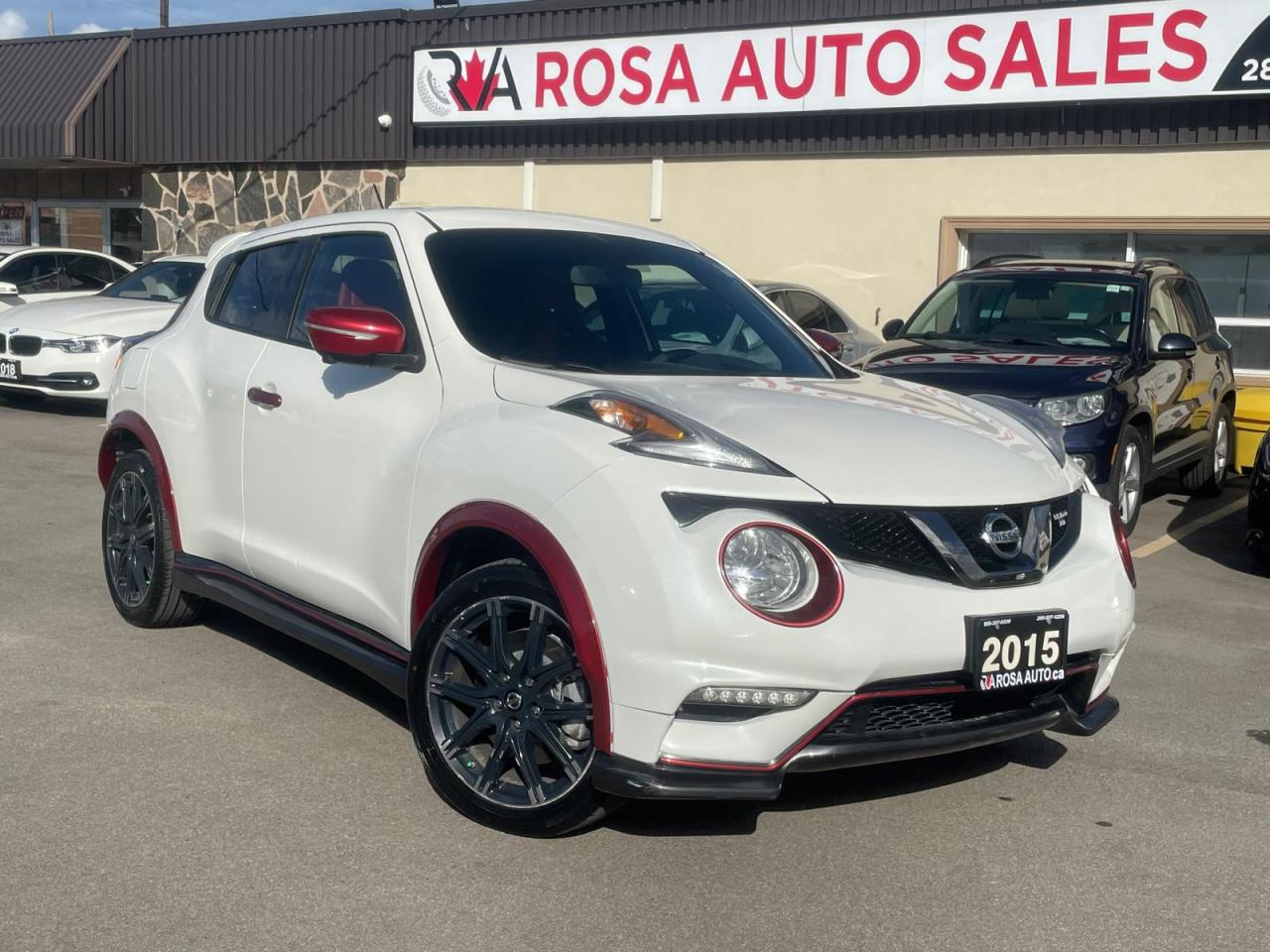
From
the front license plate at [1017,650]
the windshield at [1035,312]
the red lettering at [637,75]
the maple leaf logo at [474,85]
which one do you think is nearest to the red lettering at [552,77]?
the maple leaf logo at [474,85]

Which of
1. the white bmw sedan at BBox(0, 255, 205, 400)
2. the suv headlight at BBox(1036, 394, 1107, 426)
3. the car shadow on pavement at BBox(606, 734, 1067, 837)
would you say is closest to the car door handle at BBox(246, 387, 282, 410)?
the car shadow on pavement at BBox(606, 734, 1067, 837)

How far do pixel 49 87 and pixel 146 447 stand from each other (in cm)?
1882

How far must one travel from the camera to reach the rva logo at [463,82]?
18438 mm

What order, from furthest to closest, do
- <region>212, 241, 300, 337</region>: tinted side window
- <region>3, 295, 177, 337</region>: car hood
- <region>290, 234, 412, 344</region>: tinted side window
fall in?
<region>3, 295, 177, 337</region>: car hood < <region>212, 241, 300, 337</region>: tinted side window < <region>290, 234, 412, 344</region>: tinted side window

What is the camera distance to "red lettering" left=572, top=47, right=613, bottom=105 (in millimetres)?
17703

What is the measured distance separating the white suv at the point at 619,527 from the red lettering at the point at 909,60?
11331 mm

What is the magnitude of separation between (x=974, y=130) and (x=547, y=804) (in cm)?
1351

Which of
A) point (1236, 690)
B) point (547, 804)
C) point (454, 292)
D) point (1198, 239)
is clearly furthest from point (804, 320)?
point (547, 804)

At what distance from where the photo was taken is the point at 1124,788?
4.49 meters

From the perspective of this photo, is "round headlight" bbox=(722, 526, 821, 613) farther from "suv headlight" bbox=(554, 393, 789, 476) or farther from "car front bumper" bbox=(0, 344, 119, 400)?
"car front bumper" bbox=(0, 344, 119, 400)

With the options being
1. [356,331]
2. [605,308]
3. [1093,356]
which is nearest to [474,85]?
[1093,356]

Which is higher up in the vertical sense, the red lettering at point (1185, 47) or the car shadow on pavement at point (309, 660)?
the red lettering at point (1185, 47)

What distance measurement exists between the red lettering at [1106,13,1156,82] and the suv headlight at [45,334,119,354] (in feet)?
33.5

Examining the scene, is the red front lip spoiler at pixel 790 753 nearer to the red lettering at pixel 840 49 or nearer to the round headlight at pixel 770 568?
the round headlight at pixel 770 568
